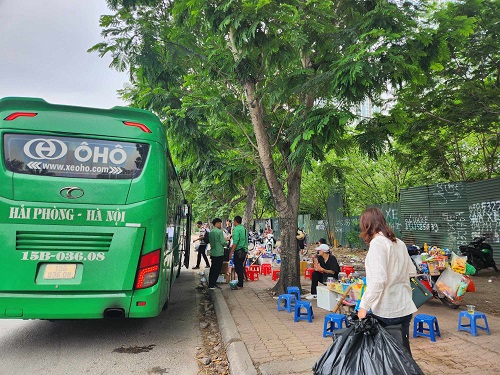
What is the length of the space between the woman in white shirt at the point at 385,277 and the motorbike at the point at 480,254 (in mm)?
8999

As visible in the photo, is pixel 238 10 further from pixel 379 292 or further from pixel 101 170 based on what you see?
pixel 379 292

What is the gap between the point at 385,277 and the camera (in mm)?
2869

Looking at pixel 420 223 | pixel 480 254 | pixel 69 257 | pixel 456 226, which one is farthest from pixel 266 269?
pixel 69 257

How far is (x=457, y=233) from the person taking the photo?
12352 millimetres

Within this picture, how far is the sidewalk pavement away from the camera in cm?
394

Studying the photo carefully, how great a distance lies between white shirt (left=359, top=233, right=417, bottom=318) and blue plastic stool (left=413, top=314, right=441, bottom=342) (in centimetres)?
216

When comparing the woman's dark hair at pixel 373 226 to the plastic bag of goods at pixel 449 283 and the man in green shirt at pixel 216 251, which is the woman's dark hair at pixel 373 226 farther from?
the man in green shirt at pixel 216 251

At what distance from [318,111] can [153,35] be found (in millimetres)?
3941

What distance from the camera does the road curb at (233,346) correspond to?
13.0 ft

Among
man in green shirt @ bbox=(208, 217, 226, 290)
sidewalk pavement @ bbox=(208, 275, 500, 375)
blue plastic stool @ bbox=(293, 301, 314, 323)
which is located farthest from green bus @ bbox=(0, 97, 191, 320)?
man in green shirt @ bbox=(208, 217, 226, 290)

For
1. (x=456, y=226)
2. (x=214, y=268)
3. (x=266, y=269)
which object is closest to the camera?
(x=214, y=268)

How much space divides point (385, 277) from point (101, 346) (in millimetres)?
4155

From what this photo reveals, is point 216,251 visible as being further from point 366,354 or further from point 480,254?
point 480,254

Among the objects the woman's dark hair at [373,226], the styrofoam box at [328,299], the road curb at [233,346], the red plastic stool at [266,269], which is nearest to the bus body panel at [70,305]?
the road curb at [233,346]
